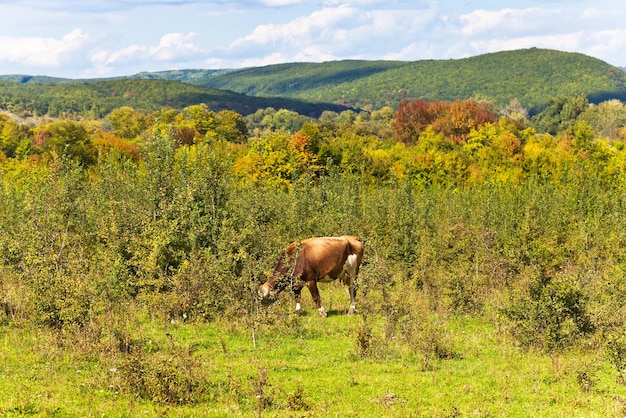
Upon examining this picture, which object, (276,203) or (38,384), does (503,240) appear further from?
(38,384)

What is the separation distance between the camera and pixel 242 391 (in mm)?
12320

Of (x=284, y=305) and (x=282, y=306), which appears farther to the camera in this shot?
(x=284, y=305)

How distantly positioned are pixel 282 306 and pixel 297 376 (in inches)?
243

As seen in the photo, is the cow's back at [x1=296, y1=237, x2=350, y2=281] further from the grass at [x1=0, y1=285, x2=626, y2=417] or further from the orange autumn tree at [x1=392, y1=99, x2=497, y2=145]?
the orange autumn tree at [x1=392, y1=99, x2=497, y2=145]

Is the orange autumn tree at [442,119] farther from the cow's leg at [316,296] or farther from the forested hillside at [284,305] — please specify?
the cow's leg at [316,296]

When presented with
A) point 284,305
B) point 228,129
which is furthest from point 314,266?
point 228,129

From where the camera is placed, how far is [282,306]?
1998 centimetres

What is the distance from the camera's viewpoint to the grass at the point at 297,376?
11.4 m

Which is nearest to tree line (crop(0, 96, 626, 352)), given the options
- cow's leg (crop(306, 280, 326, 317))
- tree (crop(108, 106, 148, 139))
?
cow's leg (crop(306, 280, 326, 317))

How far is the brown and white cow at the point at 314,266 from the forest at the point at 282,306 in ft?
2.09

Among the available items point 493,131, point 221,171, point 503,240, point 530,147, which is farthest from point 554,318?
point 493,131

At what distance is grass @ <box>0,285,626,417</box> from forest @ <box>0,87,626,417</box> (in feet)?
0.21

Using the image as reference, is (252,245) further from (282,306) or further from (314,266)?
(282,306)

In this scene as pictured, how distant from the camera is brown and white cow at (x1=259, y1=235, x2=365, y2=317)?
2048cm
